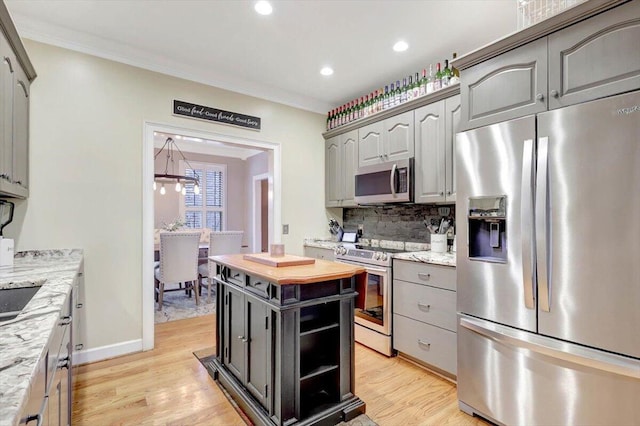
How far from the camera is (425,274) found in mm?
2531

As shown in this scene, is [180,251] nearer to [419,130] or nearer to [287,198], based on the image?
[287,198]

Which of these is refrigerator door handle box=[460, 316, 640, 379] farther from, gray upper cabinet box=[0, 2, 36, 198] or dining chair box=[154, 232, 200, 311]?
dining chair box=[154, 232, 200, 311]

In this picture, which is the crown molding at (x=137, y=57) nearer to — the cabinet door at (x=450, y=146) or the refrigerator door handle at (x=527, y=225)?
the cabinet door at (x=450, y=146)

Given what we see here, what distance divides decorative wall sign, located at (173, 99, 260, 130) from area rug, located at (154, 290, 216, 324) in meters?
2.44

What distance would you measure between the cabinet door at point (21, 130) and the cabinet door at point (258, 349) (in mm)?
1797

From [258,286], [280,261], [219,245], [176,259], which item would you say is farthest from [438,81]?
[176,259]

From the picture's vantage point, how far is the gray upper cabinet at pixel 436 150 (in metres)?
2.79

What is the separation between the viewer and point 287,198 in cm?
397

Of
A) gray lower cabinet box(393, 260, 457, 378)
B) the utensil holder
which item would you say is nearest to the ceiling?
the utensil holder

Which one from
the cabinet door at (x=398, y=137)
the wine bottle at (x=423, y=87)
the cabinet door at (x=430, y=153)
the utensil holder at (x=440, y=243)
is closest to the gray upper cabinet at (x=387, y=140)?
the cabinet door at (x=398, y=137)

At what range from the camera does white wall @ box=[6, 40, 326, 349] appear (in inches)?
100

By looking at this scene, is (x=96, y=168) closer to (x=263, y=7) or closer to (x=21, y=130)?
(x=21, y=130)

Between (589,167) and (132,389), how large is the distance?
10.4 ft

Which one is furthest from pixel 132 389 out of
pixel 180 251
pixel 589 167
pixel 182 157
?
pixel 182 157
